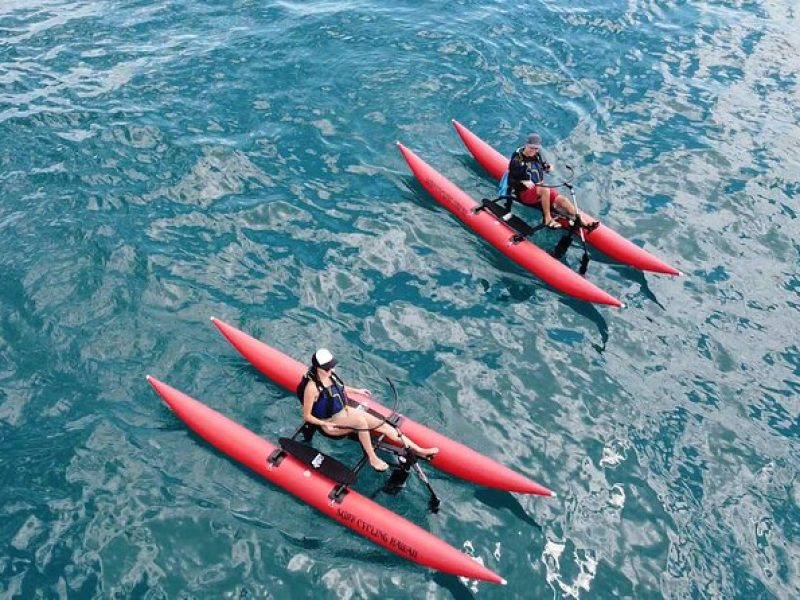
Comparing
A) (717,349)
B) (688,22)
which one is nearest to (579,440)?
(717,349)

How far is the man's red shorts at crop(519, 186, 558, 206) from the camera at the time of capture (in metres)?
14.9

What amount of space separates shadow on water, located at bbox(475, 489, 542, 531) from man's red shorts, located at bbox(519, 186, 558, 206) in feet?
24.2

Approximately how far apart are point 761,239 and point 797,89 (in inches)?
328

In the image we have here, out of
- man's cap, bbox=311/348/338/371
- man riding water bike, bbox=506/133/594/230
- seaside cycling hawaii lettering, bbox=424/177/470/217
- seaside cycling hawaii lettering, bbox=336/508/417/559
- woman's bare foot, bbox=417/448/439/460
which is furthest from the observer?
seaside cycling hawaii lettering, bbox=424/177/470/217

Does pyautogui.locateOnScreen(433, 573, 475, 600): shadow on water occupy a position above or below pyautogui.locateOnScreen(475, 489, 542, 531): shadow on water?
below

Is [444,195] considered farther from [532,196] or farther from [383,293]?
[383,293]

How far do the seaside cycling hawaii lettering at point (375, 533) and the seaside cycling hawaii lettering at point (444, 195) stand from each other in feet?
26.3

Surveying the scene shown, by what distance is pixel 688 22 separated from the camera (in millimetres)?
23156

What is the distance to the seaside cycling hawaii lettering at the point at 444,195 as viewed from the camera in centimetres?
1519

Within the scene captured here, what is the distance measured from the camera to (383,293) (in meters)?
13.3

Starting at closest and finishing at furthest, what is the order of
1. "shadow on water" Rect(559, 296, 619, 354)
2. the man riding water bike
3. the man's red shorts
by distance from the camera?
"shadow on water" Rect(559, 296, 619, 354) < the man riding water bike < the man's red shorts

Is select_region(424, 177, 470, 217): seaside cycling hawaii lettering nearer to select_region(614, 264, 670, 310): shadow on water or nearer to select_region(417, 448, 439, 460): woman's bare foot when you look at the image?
select_region(614, 264, 670, 310): shadow on water

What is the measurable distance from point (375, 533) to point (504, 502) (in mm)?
2191

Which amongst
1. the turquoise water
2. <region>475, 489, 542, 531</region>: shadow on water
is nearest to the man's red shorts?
the turquoise water
